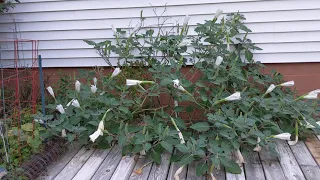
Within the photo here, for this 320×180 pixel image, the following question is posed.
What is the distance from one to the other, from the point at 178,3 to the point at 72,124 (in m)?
1.81

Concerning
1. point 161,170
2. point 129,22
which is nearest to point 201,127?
point 161,170

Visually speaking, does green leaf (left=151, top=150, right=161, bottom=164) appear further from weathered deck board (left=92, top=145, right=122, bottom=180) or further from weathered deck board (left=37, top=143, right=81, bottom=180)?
weathered deck board (left=37, top=143, right=81, bottom=180)

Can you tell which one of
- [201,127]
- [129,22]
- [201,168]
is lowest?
[201,168]

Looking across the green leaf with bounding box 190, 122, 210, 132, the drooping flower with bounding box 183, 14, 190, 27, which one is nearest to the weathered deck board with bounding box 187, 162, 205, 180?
the green leaf with bounding box 190, 122, 210, 132

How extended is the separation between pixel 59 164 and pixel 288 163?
2.06 metres

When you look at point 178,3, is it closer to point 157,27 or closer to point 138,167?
point 157,27

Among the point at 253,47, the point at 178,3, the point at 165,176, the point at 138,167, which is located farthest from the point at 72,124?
the point at 253,47

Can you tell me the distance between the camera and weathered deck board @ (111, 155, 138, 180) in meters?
2.92

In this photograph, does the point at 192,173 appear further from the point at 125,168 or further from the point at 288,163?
the point at 288,163

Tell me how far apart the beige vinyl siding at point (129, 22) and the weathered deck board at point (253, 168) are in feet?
4.31

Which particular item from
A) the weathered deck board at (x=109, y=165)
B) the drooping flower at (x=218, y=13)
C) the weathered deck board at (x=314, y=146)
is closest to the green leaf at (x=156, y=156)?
the weathered deck board at (x=109, y=165)

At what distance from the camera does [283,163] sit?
10.0ft

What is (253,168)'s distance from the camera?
2.97 metres

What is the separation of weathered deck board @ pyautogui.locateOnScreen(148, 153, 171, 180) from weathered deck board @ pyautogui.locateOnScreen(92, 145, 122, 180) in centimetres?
35
